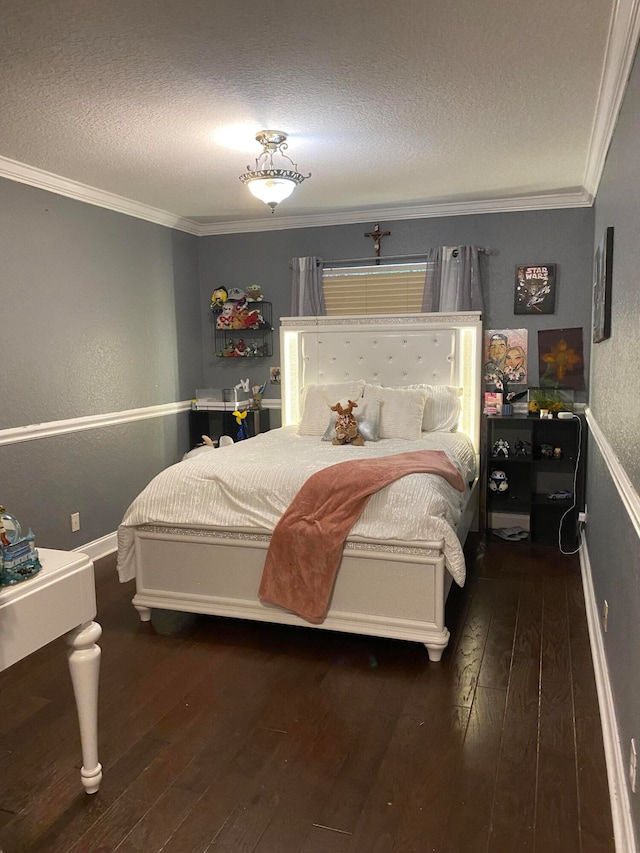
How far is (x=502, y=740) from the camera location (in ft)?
7.58

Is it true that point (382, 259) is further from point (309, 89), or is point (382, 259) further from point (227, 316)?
point (309, 89)

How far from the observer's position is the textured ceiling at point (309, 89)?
2.10 m

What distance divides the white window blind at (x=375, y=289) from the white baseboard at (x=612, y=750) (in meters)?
2.82

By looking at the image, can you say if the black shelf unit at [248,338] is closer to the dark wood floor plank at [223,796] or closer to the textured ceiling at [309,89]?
the textured ceiling at [309,89]

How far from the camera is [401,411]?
14.8 feet

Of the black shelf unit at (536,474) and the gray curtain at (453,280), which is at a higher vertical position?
the gray curtain at (453,280)

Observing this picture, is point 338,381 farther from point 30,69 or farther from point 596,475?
point 30,69

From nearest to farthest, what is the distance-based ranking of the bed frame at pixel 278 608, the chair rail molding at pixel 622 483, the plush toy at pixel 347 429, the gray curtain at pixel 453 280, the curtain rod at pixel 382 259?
the chair rail molding at pixel 622 483, the bed frame at pixel 278 608, the plush toy at pixel 347 429, the gray curtain at pixel 453 280, the curtain rod at pixel 382 259

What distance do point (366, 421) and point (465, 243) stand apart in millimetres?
1748

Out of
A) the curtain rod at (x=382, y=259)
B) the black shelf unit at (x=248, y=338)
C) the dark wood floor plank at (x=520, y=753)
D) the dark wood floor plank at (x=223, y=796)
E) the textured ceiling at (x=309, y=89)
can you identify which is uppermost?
the textured ceiling at (x=309, y=89)

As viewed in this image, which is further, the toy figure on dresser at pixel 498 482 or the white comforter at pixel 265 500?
the toy figure on dresser at pixel 498 482

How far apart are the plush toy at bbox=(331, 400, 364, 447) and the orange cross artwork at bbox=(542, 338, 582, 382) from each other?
5.55 ft

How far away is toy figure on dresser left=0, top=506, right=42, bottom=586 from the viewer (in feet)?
5.45

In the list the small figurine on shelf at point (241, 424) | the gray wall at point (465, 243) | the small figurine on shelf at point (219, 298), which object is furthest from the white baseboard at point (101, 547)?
the small figurine on shelf at point (219, 298)
